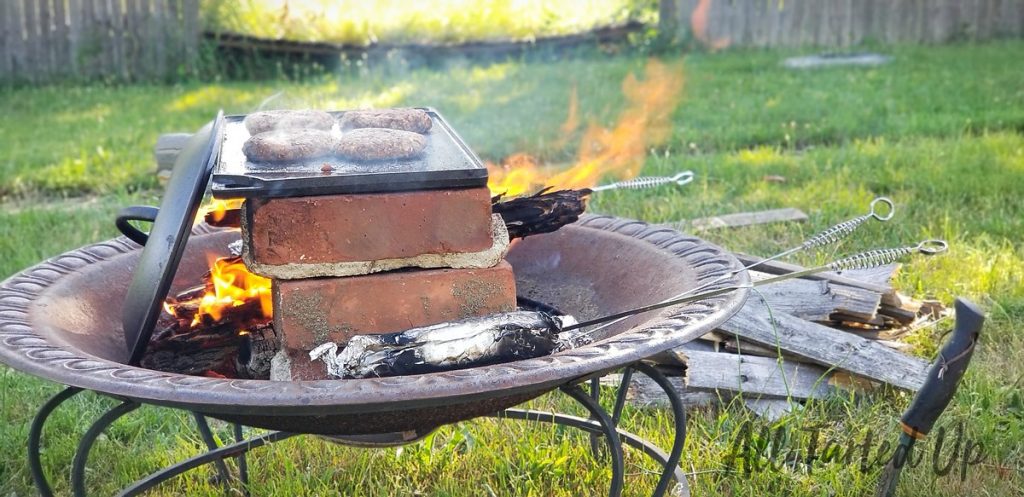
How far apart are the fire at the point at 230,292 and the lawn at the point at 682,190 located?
25.1 inches

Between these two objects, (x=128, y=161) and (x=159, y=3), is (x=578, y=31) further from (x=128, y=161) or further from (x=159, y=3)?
(x=128, y=161)

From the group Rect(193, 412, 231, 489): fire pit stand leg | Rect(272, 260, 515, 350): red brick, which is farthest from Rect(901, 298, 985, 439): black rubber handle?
Rect(193, 412, 231, 489): fire pit stand leg

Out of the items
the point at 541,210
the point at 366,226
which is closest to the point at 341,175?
the point at 366,226

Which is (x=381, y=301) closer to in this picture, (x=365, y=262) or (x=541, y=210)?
(x=365, y=262)

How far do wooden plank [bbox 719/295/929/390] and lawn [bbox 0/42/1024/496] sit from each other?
0.34 ft

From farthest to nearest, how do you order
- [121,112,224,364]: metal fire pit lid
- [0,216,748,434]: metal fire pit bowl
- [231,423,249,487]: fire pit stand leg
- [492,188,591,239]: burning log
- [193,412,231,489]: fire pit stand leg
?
[231,423,249,487]: fire pit stand leg, [193,412,231,489]: fire pit stand leg, [492,188,591,239]: burning log, [121,112,224,364]: metal fire pit lid, [0,216,748,434]: metal fire pit bowl

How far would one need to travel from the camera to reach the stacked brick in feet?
5.93

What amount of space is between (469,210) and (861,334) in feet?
5.76

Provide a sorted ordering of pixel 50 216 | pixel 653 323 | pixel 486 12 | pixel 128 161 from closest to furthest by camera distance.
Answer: pixel 653 323 < pixel 50 216 < pixel 128 161 < pixel 486 12

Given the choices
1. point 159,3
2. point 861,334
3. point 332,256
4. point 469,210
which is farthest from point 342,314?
point 159,3

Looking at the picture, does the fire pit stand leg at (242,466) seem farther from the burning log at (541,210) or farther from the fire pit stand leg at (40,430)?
the burning log at (541,210)

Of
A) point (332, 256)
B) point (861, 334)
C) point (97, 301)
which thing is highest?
point (332, 256)

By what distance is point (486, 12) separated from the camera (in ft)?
34.6

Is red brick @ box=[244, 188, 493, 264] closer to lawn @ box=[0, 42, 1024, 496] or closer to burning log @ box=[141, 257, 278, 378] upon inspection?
burning log @ box=[141, 257, 278, 378]
